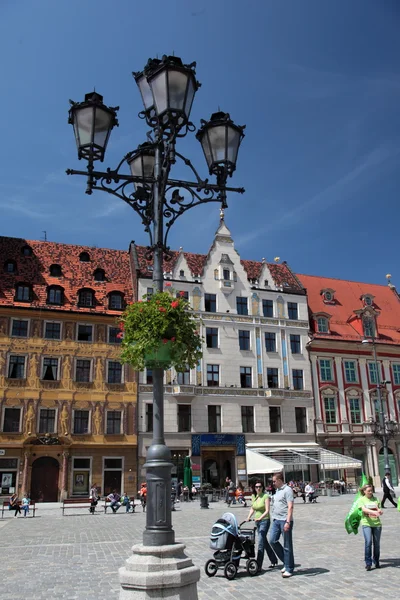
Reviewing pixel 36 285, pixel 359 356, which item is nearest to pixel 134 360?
pixel 36 285

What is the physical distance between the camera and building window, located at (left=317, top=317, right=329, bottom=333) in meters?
42.8

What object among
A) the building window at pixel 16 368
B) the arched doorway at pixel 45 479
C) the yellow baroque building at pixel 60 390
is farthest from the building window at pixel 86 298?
the arched doorway at pixel 45 479

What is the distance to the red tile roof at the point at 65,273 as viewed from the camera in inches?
1398

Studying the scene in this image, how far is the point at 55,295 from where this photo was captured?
36.0 m

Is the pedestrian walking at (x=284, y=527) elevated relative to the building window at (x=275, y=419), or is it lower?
lower

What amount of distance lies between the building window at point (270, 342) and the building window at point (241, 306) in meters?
2.20

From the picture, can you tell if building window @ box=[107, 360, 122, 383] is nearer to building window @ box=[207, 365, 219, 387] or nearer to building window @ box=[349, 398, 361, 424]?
building window @ box=[207, 365, 219, 387]

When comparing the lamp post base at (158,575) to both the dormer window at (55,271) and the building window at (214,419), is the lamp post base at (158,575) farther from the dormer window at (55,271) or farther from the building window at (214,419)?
the dormer window at (55,271)

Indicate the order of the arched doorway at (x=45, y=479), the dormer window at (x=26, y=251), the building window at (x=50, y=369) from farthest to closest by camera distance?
the dormer window at (x=26, y=251), the building window at (x=50, y=369), the arched doorway at (x=45, y=479)

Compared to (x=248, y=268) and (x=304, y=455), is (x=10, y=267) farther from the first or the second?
(x=304, y=455)

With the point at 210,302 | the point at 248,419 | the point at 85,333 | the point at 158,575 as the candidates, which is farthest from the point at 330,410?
the point at 158,575

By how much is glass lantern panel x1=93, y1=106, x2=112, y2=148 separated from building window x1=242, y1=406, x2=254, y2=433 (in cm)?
3197

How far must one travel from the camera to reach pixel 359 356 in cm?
4247

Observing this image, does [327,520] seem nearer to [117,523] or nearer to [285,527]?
[117,523]
